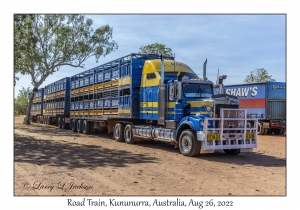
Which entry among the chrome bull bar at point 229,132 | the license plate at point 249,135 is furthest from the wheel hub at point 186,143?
the license plate at point 249,135

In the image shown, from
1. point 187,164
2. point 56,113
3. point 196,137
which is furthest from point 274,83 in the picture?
point 56,113

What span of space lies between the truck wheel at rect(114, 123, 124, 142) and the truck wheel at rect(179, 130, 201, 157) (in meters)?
5.27

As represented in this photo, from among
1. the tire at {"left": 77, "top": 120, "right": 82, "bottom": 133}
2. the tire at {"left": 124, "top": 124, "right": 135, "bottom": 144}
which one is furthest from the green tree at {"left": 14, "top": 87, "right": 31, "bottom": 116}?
the tire at {"left": 124, "top": 124, "right": 135, "bottom": 144}

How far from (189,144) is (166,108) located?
207 centimetres

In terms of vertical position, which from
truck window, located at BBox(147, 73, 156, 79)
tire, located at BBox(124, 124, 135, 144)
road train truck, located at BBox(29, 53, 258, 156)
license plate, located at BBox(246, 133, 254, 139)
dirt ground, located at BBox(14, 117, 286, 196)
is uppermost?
truck window, located at BBox(147, 73, 156, 79)

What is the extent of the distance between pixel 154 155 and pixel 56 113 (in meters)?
19.7

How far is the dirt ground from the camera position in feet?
20.8

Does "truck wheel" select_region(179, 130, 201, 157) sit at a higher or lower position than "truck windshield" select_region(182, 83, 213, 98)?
lower

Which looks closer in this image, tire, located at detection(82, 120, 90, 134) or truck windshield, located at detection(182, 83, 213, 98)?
truck windshield, located at detection(182, 83, 213, 98)

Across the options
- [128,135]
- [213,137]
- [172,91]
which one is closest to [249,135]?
[213,137]

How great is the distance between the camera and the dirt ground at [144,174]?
20.8 ft

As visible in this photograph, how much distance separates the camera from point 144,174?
25.8 feet

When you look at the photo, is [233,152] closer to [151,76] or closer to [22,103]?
[151,76]

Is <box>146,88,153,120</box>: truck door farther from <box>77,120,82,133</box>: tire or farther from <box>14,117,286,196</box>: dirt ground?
<box>77,120,82,133</box>: tire
